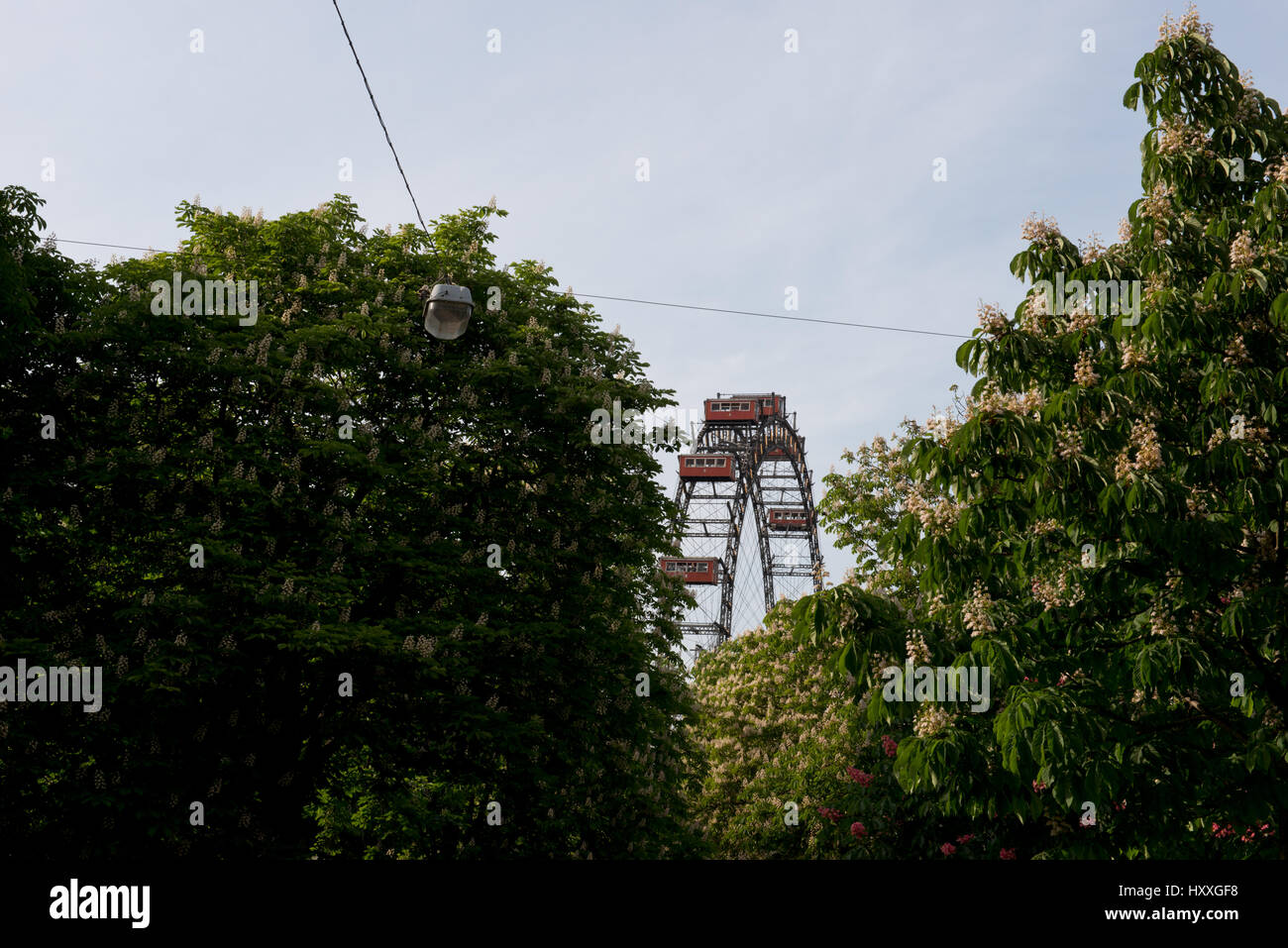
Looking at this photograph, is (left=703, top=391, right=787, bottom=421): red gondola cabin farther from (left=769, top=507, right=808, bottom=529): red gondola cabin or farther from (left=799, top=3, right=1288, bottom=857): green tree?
(left=799, top=3, right=1288, bottom=857): green tree

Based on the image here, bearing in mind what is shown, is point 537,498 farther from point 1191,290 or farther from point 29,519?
point 1191,290

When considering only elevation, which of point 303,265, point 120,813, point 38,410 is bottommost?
point 120,813

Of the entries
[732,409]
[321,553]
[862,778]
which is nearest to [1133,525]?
[321,553]

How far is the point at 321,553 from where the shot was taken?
18094 mm

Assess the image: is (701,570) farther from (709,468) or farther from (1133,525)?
(1133,525)

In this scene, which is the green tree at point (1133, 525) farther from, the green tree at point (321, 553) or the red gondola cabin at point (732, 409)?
the red gondola cabin at point (732, 409)

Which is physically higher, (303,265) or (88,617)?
(303,265)

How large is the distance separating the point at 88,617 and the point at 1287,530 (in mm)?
16482

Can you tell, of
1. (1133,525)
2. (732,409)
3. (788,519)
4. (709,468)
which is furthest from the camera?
(788,519)

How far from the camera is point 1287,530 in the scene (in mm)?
9094

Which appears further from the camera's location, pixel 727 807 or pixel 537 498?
pixel 727 807

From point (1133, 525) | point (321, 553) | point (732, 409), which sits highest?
point (732, 409)

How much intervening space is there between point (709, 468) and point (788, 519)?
13153 millimetres
